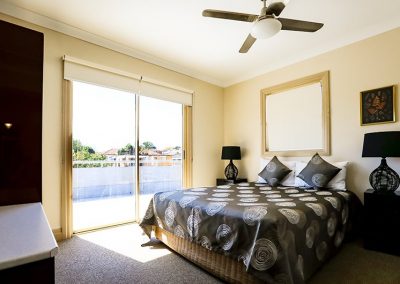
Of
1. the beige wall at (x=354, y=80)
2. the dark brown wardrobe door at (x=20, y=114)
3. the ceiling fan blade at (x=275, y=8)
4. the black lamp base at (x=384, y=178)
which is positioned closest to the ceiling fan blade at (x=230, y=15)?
the ceiling fan blade at (x=275, y=8)

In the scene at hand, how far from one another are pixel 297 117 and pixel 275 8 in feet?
7.02

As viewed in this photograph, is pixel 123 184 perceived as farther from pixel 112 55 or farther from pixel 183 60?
pixel 183 60

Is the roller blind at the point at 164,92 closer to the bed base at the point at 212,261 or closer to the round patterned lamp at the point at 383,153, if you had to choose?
the bed base at the point at 212,261

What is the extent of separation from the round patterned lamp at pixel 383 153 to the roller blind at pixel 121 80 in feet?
9.42

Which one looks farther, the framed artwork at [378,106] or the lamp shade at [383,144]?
the framed artwork at [378,106]

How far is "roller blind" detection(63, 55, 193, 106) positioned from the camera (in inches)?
118

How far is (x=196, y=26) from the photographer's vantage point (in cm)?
292

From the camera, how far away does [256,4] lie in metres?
2.49

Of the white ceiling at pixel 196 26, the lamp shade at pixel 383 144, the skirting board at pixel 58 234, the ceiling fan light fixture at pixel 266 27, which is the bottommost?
the skirting board at pixel 58 234

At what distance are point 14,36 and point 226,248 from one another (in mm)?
1969

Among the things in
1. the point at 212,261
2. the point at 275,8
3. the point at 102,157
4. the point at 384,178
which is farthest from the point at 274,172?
the point at 102,157

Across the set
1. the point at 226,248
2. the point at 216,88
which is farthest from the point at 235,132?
the point at 226,248

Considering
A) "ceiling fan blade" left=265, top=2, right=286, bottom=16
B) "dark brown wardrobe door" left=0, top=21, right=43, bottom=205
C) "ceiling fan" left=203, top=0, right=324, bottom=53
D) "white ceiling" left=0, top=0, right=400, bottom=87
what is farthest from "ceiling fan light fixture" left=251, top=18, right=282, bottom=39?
"dark brown wardrobe door" left=0, top=21, right=43, bottom=205

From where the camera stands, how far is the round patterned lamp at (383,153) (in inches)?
96.1
